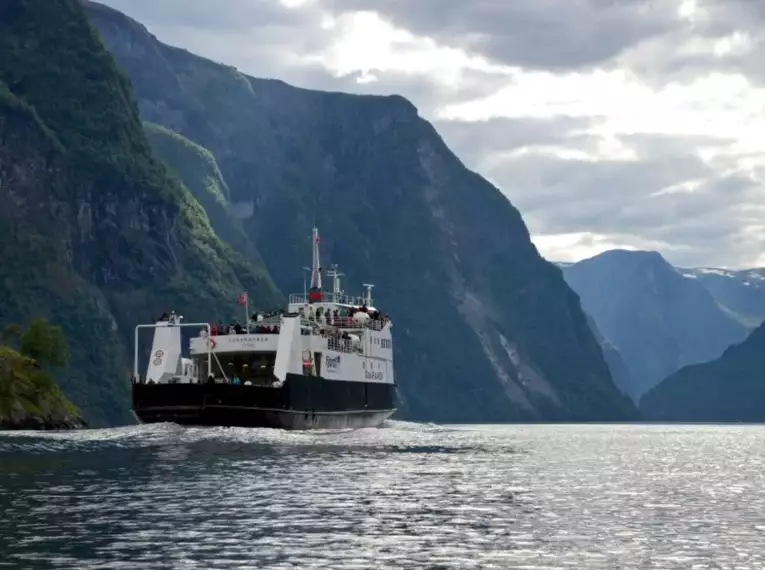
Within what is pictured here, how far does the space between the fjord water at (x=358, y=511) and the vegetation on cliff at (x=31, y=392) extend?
6065 cm

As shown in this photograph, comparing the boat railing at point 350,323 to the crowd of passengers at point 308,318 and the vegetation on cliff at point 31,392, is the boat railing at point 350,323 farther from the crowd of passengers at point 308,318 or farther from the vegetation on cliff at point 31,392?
the vegetation on cliff at point 31,392

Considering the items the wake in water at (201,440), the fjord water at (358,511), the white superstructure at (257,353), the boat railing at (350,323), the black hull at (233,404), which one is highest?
the boat railing at (350,323)

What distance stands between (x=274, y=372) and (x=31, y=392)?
2295 inches

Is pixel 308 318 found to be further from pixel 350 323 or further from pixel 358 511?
pixel 358 511

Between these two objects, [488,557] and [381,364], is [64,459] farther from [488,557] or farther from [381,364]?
[381,364]

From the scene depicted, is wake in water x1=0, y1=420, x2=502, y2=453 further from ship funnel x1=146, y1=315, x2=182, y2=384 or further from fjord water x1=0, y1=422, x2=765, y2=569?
ship funnel x1=146, y1=315, x2=182, y2=384

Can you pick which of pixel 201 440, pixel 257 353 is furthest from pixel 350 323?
pixel 201 440

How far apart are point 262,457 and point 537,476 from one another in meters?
17.4

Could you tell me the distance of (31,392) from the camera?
154m

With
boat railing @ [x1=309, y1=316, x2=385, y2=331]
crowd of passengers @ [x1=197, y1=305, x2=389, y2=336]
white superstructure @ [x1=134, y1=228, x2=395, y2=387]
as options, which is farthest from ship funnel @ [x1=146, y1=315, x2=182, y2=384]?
boat railing @ [x1=309, y1=316, x2=385, y2=331]

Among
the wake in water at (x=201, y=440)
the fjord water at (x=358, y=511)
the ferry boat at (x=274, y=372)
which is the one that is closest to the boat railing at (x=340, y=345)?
the ferry boat at (x=274, y=372)

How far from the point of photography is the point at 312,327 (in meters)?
122

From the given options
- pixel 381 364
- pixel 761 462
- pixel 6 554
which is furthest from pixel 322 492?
pixel 381 364

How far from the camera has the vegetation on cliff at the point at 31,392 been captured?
14688 cm
